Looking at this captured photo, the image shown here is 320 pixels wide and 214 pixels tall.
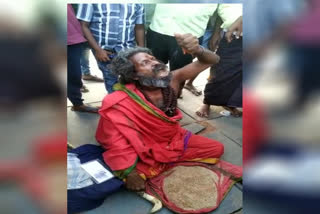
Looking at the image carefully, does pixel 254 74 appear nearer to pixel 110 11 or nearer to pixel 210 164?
pixel 110 11

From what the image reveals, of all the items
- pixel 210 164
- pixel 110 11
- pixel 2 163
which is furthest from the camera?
pixel 210 164

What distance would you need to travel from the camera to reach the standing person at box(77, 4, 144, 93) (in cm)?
130

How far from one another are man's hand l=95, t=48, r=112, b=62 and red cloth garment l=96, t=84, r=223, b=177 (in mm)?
305

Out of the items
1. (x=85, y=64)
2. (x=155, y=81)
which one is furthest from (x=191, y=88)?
(x=85, y=64)

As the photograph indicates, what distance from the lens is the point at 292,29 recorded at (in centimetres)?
89

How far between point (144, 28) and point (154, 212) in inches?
39.8

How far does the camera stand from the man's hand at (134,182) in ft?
5.79

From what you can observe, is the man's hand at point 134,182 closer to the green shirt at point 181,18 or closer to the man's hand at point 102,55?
the man's hand at point 102,55

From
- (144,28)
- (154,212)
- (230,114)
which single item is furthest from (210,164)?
(144,28)

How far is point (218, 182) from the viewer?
189cm

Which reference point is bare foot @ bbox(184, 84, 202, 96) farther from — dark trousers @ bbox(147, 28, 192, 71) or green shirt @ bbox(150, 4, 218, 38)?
green shirt @ bbox(150, 4, 218, 38)

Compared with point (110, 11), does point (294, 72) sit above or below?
below

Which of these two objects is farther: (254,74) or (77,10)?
(77,10)

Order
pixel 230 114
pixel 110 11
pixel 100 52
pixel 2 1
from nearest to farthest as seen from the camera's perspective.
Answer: pixel 2 1 → pixel 110 11 → pixel 100 52 → pixel 230 114
